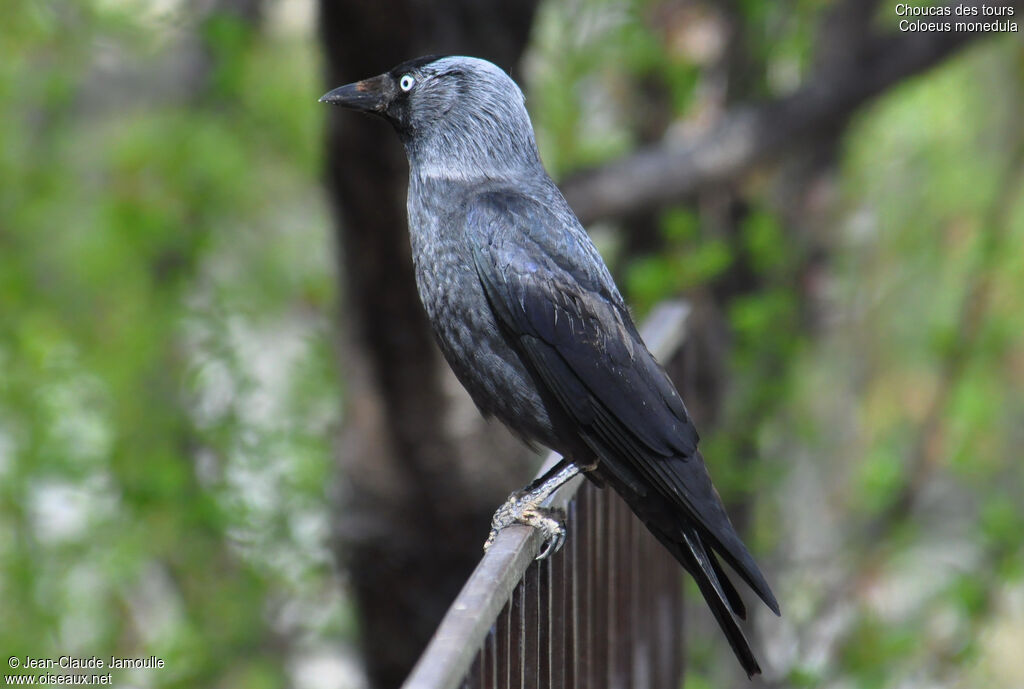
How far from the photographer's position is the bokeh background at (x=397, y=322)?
13.7 feet

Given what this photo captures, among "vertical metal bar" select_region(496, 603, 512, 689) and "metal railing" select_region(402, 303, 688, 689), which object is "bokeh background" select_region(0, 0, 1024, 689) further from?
"vertical metal bar" select_region(496, 603, 512, 689)

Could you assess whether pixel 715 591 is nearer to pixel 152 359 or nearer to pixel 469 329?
pixel 469 329

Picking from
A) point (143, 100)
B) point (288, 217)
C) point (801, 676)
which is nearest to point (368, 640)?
point (801, 676)

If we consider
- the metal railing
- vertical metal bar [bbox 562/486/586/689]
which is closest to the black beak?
the metal railing

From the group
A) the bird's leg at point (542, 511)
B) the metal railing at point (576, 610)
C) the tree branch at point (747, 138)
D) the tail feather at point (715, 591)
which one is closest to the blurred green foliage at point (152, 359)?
the tree branch at point (747, 138)

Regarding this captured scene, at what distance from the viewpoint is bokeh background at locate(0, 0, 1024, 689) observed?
4.17 metres

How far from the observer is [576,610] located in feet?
7.06

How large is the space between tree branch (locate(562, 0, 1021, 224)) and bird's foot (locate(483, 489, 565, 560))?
204 cm

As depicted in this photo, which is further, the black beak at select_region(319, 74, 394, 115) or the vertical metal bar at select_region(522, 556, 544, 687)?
the black beak at select_region(319, 74, 394, 115)

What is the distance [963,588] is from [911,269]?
7.31 feet

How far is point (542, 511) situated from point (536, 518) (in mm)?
97

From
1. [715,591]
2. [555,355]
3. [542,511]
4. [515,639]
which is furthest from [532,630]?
[555,355]

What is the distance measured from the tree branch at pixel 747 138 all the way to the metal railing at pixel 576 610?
1.07 meters

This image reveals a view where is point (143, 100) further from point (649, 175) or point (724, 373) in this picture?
point (724, 373)
